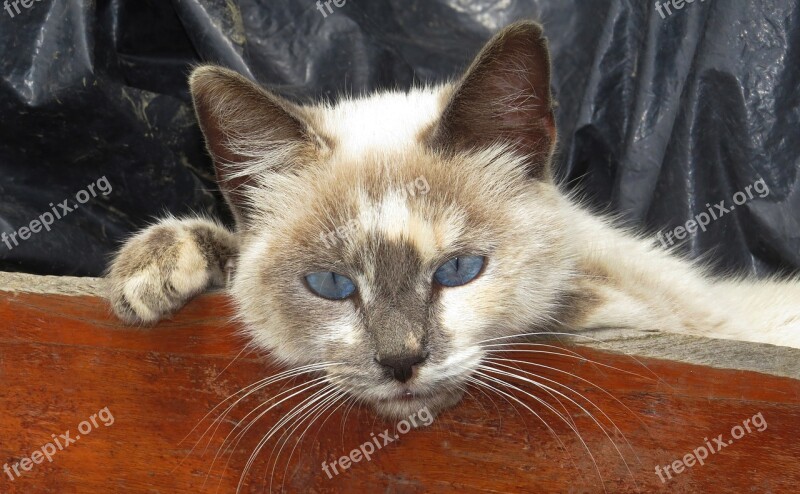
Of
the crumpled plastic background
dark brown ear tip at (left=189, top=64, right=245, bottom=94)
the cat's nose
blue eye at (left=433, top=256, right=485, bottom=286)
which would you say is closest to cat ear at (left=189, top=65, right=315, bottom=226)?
dark brown ear tip at (left=189, top=64, right=245, bottom=94)

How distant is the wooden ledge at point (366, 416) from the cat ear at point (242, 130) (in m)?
0.35

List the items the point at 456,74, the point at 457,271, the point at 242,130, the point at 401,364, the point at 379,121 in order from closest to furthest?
the point at 401,364
the point at 457,271
the point at 242,130
the point at 379,121
the point at 456,74

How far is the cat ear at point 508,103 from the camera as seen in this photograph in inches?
68.2

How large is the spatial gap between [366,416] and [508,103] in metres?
0.82

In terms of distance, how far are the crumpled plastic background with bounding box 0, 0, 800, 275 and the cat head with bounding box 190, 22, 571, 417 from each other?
2.53 ft

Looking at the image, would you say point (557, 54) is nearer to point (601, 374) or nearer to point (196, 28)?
point (196, 28)

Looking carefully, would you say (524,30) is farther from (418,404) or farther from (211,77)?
(418,404)

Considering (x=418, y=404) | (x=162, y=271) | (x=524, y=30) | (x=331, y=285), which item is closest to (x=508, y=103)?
(x=524, y=30)

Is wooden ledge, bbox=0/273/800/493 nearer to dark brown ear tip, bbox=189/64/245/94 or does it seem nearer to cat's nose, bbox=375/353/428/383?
cat's nose, bbox=375/353/428/383

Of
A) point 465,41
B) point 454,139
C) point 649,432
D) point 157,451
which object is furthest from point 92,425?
point 465,41

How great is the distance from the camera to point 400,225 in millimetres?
1737

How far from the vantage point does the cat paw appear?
1.79 metres

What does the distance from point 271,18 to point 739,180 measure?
5.91 feet

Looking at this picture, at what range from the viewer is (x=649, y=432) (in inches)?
65.8
